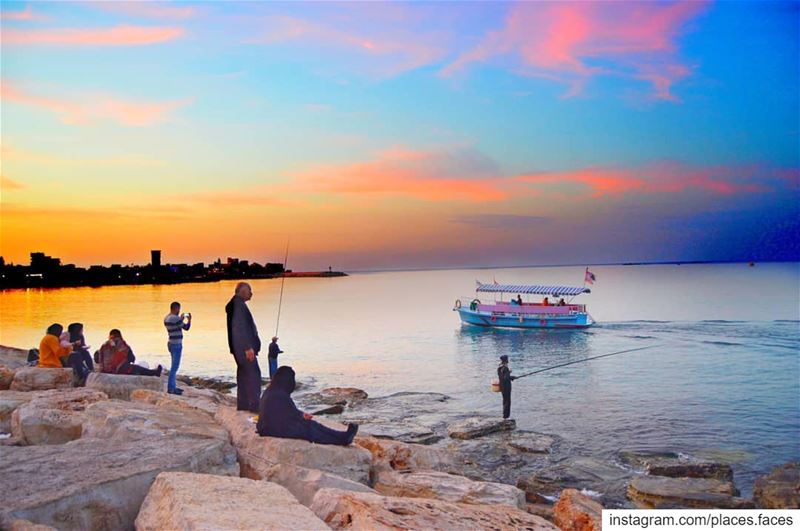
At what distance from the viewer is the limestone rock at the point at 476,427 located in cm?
1784

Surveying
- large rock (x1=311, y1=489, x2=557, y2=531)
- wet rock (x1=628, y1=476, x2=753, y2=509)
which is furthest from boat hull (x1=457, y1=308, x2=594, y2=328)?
large rock (x1=311, y1=489, x2=557, y2=531)

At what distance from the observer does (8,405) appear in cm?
1019

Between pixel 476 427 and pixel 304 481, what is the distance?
12472mm

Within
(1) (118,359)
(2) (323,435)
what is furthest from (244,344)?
(1) (118,359)

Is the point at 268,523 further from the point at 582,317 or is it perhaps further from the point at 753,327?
the point at 753,327

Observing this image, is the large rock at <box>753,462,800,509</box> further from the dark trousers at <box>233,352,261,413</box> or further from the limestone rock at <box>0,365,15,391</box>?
the limestone rock at <box>0,365,15,391</box>

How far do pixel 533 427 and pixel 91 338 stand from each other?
44281mm

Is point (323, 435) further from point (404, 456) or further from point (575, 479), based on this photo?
point (575, 479)

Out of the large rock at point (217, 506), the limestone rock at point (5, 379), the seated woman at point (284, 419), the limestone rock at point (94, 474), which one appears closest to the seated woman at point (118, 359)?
the limestone rock at point (5, 379)

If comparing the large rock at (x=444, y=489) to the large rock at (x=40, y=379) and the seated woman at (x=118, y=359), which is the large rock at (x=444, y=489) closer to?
the seated woman at (x=118, y=359)

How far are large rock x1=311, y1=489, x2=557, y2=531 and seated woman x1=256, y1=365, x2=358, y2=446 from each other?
2.18 m

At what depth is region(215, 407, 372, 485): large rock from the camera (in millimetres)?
7508

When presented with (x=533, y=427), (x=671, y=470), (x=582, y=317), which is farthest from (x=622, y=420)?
(x=582, y=317)

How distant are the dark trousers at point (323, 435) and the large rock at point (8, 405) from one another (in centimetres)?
513
